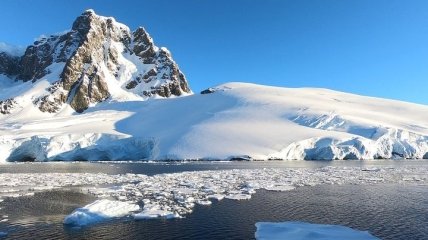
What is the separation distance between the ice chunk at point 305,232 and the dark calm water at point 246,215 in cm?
78

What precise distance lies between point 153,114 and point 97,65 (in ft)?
190

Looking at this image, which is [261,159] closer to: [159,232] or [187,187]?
[187,187]

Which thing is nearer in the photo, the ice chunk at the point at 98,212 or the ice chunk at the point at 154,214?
the ice chunk at the point at 98,212

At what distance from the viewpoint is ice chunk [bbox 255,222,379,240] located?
60.8 ft

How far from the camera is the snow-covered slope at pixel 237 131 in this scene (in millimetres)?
85500

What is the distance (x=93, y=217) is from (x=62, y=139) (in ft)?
257

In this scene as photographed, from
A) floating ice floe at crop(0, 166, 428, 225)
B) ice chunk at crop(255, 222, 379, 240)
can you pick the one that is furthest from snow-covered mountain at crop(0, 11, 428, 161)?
ice chunk at crop(255, 222, 379, 240)

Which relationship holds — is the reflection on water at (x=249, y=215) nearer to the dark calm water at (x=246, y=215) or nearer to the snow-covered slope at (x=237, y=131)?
the dark calm water at (x=246, y=215)

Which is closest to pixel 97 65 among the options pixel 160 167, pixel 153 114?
pixel 153 114

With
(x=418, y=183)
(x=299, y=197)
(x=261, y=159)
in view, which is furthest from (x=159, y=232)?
(x=261, y=159)

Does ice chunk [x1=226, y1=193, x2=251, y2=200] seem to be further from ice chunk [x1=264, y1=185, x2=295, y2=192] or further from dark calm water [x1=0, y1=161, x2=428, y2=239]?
ice chunk [x1=264, y1=185, x2=295, y2=192]

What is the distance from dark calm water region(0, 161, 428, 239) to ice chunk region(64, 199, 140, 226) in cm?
78

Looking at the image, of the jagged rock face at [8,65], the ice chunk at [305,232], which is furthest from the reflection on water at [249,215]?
the jagged rock face at [8,65]

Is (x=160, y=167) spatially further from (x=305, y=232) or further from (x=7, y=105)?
(x=7, y=105)
